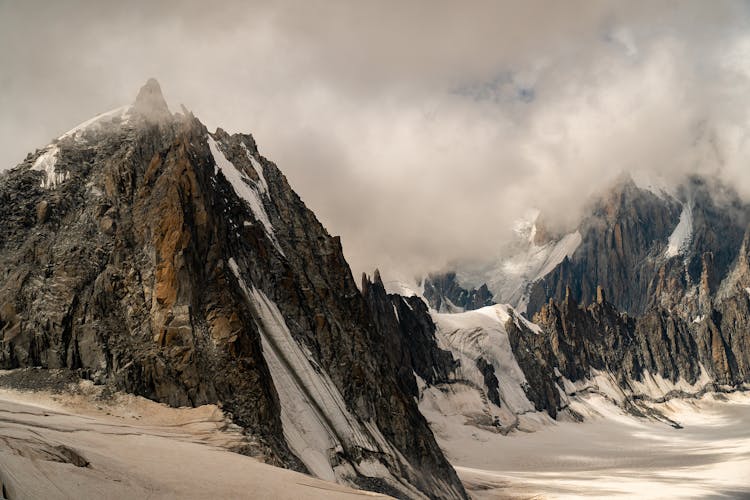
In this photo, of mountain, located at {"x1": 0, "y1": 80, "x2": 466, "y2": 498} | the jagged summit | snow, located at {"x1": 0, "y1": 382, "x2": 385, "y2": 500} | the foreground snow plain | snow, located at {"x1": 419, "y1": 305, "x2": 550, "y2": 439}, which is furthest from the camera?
snow, located at {"x1": 419, "y1": 305, "x2": 550, "y2": 439}

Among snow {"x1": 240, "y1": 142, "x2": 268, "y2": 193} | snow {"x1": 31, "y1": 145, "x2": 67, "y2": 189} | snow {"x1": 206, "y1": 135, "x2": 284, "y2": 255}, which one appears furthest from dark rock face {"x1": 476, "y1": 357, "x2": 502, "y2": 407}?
snow {"x1": 31, "y1": 145, "x2": 67, "y2": 189}

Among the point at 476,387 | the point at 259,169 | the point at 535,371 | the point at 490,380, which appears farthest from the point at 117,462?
the point at 535,371

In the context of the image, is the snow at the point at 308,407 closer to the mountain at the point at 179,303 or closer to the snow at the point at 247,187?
the mountain at the point at 179,303

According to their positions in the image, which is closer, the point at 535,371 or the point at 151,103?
the point at 151,103

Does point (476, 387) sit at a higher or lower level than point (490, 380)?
lower

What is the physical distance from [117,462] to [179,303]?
18.5m

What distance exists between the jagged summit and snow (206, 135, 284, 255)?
7863mm

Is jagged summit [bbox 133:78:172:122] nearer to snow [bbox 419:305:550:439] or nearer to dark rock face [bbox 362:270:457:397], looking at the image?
dark rock face [bbox 362:270:457:397]

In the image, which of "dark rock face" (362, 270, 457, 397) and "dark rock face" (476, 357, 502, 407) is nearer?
"dark rock face" (362, 270, 457, 397)

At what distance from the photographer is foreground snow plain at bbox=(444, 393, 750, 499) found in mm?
76250

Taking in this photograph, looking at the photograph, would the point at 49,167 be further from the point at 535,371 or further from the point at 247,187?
the point at 535,371

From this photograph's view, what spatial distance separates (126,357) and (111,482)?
1851cm

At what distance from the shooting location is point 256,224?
182 feet

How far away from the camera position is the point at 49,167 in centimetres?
4203
